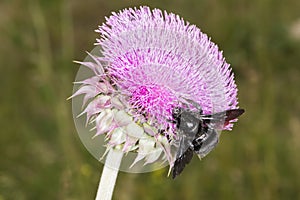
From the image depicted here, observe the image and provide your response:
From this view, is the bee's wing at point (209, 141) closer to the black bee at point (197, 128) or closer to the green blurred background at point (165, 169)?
the black bee at point (197, 128)

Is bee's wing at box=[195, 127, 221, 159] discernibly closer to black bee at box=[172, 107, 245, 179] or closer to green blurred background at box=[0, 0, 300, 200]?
black bee at box=[172, 107, 245, 179]

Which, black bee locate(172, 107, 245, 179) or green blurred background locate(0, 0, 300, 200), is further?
green blurred background locate(0, 0, 300, 200)

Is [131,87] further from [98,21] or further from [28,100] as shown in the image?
[98,21]

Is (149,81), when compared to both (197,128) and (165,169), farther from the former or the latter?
(165,169)

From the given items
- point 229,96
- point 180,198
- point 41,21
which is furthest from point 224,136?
point 229,96

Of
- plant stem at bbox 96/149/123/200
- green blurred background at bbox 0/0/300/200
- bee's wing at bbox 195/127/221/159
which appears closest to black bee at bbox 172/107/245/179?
bee's wing at bbox 195/127/221/159

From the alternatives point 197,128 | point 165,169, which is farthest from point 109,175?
point 165,169
